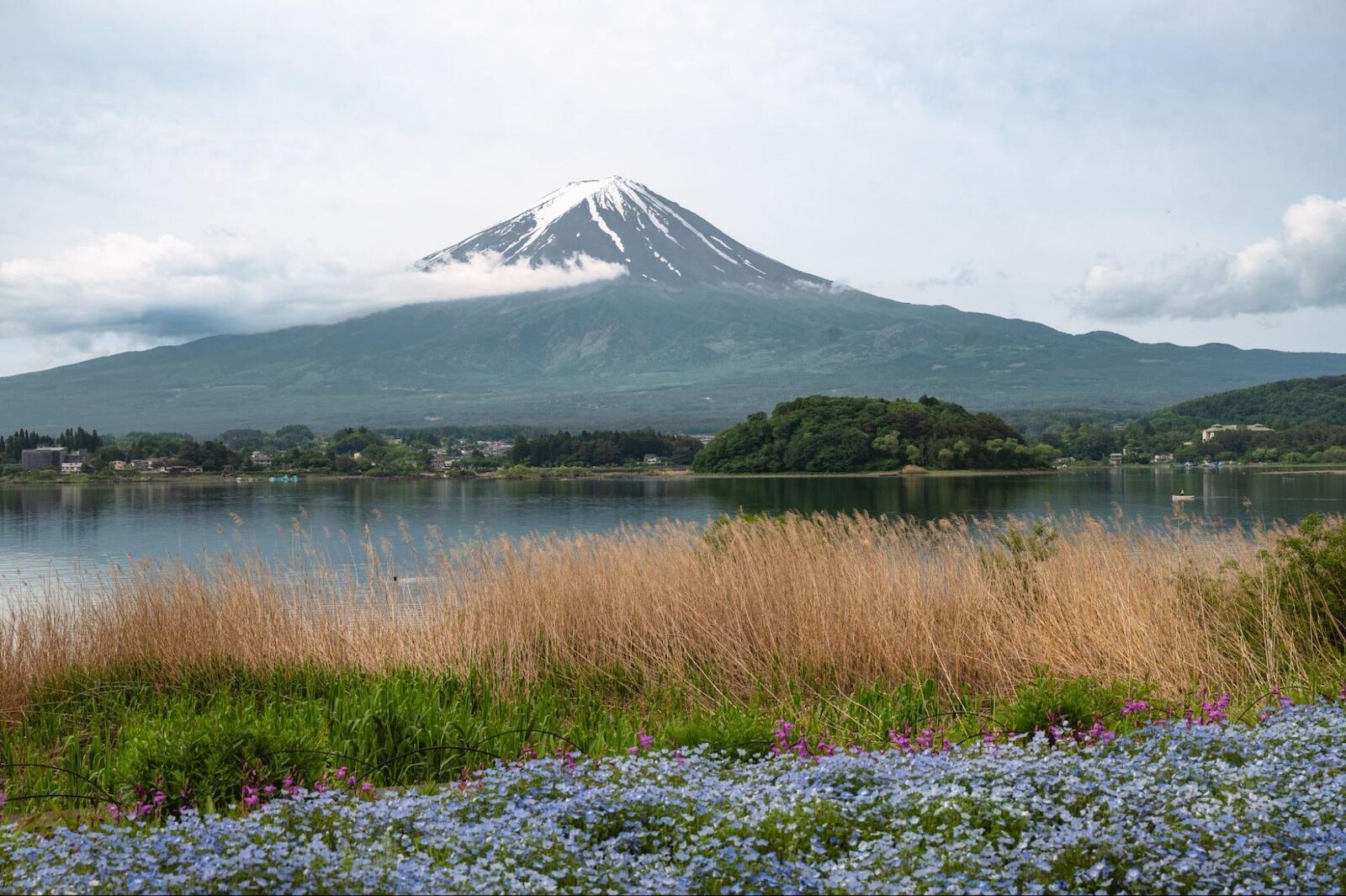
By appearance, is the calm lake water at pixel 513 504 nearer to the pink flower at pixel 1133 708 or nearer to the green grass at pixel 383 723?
the green grass at pixel 383 723

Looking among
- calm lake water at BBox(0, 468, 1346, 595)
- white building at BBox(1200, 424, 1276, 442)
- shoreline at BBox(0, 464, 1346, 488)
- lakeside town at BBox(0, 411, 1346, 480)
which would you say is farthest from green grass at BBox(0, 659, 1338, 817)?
white building at BBox(1200, 424, 1276, 442)

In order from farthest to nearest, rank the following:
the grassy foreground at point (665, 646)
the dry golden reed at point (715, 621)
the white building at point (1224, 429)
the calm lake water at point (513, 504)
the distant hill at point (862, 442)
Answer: the white building at point (1224, 429)
the distant hill at point (862, 442)
the calm lake water at point (513, 504)
the dry golden reed at point (715, 621)
the grassy foreground at point (665, 646)

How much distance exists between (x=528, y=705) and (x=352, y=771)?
1.55 m

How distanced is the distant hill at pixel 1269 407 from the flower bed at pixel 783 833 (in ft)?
380

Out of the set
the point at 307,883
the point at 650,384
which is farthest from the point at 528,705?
the point at 650,384

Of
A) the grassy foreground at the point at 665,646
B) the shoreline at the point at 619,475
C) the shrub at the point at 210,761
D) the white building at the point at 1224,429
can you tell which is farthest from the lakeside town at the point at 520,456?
the shrub at the point at 210,761

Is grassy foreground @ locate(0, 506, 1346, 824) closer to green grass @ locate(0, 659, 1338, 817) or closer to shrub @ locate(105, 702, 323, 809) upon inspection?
green grass @ locate(0, 659, 1338, 817)

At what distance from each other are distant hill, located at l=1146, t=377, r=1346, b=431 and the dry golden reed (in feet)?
366

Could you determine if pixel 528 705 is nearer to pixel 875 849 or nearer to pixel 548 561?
pixel 548 561

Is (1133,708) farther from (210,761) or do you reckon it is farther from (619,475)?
(619,475)

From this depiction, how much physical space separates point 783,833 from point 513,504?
5618 cm

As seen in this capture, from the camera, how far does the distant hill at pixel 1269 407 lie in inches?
4313

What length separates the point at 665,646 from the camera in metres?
7.48

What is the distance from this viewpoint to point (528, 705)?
20.3 ft
